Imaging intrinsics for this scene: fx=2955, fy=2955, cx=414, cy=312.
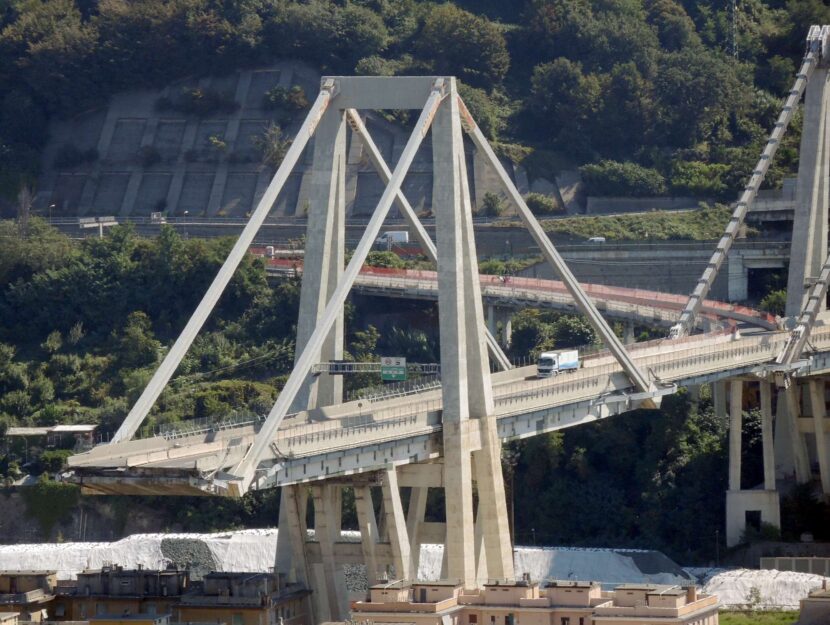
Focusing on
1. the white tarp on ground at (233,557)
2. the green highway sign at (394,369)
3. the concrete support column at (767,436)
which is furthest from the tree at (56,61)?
the green highway sign at (394,369)

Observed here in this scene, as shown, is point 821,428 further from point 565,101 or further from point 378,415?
point 565,101

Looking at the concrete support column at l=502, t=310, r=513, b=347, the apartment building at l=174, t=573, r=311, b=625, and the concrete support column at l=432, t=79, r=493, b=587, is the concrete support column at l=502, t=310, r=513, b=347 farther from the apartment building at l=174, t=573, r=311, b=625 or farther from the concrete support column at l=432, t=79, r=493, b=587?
the apartment building at l=174, t=573, r=311, b=625

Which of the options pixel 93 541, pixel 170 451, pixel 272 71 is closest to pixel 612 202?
pixel 272 71

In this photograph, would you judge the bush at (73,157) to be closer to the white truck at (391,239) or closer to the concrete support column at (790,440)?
the white truck at (391,239)

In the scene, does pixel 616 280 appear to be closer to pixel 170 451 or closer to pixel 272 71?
pixel 272 71

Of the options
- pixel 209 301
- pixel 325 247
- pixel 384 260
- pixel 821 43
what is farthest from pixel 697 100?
pixel 209 301
